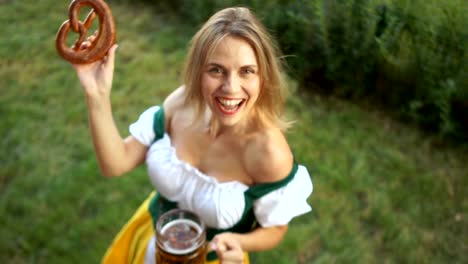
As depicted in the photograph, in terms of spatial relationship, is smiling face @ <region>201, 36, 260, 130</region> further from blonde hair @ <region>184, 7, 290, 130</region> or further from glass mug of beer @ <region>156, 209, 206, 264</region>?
glass mug of beer @ <region>156, 209, 206, 264</region>

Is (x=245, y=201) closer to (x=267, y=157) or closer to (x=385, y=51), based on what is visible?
(x=267, y=157)

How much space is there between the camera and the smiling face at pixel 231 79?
1537 millimetres

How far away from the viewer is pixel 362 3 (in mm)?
3750

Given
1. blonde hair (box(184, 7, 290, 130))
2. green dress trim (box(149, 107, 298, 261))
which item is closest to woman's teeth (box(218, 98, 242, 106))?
blonde hair (box(184, 7, 290, 130))

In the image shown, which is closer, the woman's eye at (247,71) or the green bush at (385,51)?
the woman's eye at (247,71)

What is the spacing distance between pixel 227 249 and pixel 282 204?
294mm

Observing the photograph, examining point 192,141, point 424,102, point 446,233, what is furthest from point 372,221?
point 192,141

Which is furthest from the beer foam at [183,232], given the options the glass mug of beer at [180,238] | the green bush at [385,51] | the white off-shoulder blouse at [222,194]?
the green bush at [385,51]

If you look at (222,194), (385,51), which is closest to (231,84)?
(222,194)

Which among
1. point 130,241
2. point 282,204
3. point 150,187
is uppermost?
point 282,204

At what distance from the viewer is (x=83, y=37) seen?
1.69 metres

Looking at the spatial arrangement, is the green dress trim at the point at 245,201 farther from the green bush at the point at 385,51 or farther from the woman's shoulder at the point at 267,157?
the green bush at the point at 385,51

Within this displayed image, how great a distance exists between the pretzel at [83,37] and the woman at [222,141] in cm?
3

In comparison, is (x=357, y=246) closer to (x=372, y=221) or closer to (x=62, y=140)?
(x=372, y=221)
